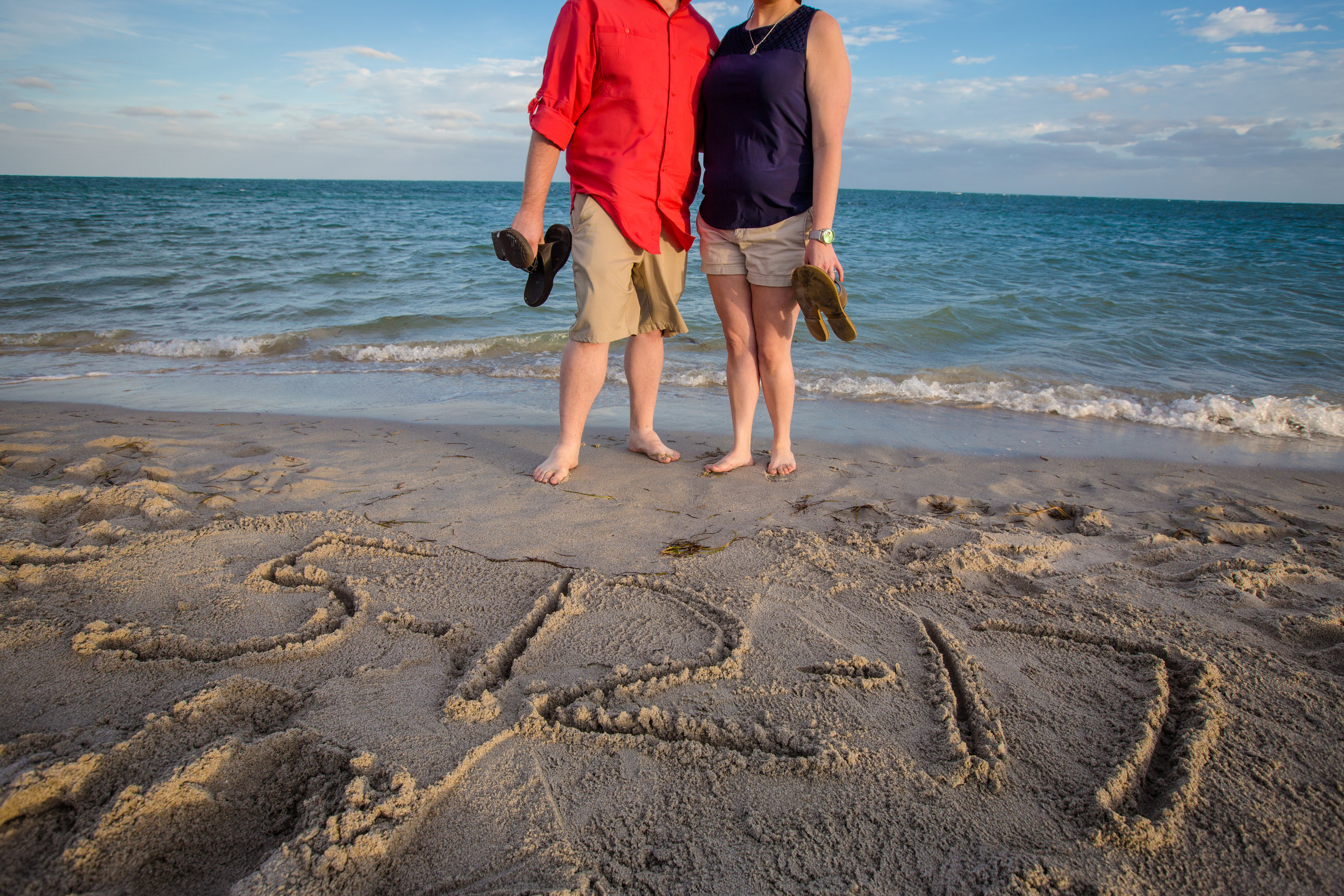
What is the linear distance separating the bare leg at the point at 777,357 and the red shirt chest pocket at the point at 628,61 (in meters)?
0.90

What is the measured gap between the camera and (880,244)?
17.1 meters

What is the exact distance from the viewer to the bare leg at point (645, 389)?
3123 millimetres

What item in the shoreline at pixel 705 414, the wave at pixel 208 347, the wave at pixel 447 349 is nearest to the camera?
the shoreline at pixel 705 414

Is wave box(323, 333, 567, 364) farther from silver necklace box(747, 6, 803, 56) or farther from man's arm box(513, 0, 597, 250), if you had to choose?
silver necklace box(747, 6, 803, 56)

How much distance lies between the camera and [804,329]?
Result: 6930 millimetres

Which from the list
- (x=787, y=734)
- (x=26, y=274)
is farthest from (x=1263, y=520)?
(x=26, y=274)

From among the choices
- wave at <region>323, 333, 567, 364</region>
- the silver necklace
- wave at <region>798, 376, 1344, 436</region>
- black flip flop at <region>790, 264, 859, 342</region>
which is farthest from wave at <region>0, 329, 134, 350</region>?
black flip flop at <region>790, 264, 859, 342</region>

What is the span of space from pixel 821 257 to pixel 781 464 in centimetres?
93

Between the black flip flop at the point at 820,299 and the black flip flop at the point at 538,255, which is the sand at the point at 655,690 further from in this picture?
the black flip flop at the point at 538,255

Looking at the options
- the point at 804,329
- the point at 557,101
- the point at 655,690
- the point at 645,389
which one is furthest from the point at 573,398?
the point at 804,329

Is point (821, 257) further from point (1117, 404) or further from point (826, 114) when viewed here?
point (1117, 404)

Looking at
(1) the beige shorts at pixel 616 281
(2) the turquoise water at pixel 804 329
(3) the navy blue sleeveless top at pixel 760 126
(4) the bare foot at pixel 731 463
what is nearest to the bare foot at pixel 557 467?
(1) the beige shorts at pixel 616 281

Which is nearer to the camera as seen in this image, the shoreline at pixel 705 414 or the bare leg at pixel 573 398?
the bare leg at pixel 573 398

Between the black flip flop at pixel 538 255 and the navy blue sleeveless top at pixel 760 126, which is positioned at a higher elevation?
the navy blue sleeveless top at pixel 760 126
